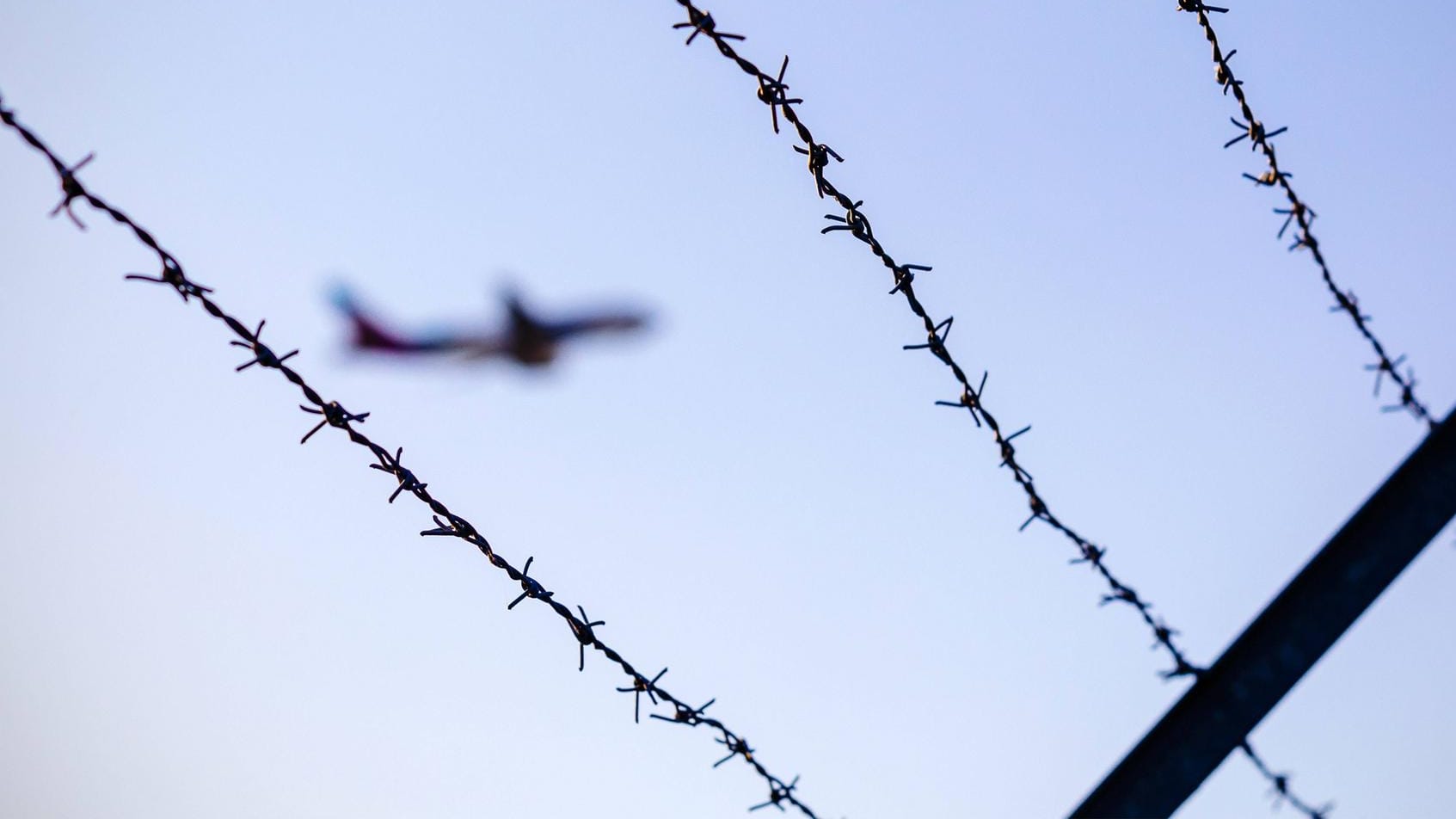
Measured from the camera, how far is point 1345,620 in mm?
1691

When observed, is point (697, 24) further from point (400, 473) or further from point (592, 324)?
point (592, 324)

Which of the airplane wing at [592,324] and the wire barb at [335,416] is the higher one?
the airplane wing at [592,324]

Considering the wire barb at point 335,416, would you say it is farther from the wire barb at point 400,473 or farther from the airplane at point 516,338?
the airplane at point 516,338

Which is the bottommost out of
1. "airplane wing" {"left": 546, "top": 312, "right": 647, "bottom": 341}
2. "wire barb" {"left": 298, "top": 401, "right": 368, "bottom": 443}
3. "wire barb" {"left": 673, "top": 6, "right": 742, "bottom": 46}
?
"wire barb" {"left": 298, "top": 401, "right": 368, "bottom": 443}

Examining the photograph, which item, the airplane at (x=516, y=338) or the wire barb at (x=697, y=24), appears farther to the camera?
the airplane at (x=516, y=338)

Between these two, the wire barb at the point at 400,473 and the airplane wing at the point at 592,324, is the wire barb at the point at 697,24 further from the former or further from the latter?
the airplane wing at the point at 592,324

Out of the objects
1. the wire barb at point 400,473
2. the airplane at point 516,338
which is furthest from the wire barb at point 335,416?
the airplane at point 516,338

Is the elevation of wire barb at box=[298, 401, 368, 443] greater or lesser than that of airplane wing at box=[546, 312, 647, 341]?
lesser

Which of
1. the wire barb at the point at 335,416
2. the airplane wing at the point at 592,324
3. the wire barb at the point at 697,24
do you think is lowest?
the wire barb at the point at 335,416

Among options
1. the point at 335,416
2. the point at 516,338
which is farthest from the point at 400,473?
the point at 516,338

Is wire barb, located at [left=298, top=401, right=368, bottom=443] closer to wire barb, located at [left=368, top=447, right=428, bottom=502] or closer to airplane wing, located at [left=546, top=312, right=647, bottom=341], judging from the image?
wire barb, located at [left=368, top=447, right=428, bottom=502]

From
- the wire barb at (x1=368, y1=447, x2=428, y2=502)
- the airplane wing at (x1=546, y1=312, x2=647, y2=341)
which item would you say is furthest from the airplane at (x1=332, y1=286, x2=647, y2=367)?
the wire barb at (x1=368, y1=447, x2=428, y2=502)

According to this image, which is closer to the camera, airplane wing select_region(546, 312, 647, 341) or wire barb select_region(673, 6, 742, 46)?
wire barb select_region(673, 6, 742, 46)

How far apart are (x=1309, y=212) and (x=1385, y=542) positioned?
2.29ft
